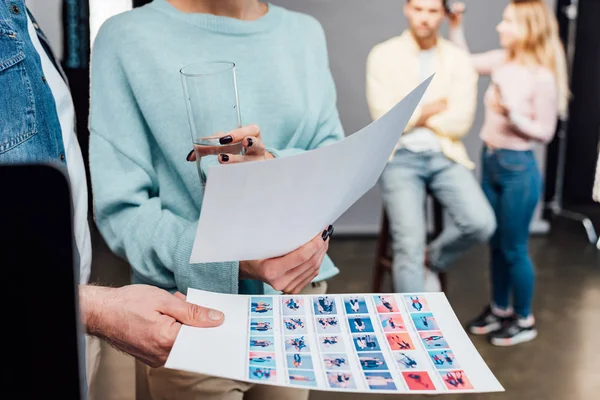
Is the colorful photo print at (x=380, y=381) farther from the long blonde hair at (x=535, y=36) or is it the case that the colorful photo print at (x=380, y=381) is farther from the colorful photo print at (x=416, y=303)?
the long blonde hair at (x=535, y=36)

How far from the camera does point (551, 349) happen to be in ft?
9.25

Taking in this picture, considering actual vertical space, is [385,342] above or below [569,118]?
above

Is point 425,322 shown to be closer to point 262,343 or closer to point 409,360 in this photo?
point 409,360

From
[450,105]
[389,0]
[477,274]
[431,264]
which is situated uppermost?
[389,0]

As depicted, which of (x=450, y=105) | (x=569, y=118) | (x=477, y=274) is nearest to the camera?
(x=450, y=105)

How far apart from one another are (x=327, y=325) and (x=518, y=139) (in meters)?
2.32

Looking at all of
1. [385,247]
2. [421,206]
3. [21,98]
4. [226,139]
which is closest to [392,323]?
[226,139]

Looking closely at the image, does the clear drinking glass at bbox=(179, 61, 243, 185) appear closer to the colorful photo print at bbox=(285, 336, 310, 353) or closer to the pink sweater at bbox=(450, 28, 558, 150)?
the colorful photo print at bbox=(285, 336, 310, 353)

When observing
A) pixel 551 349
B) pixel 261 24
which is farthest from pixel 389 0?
pixel 261 24

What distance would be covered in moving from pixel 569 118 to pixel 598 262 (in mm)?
1334

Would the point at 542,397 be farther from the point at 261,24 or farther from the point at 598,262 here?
the point at 261,24

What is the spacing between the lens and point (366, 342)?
28.1 inches

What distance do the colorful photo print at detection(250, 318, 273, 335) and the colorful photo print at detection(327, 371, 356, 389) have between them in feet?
0.38

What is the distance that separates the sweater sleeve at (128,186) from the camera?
954mm
